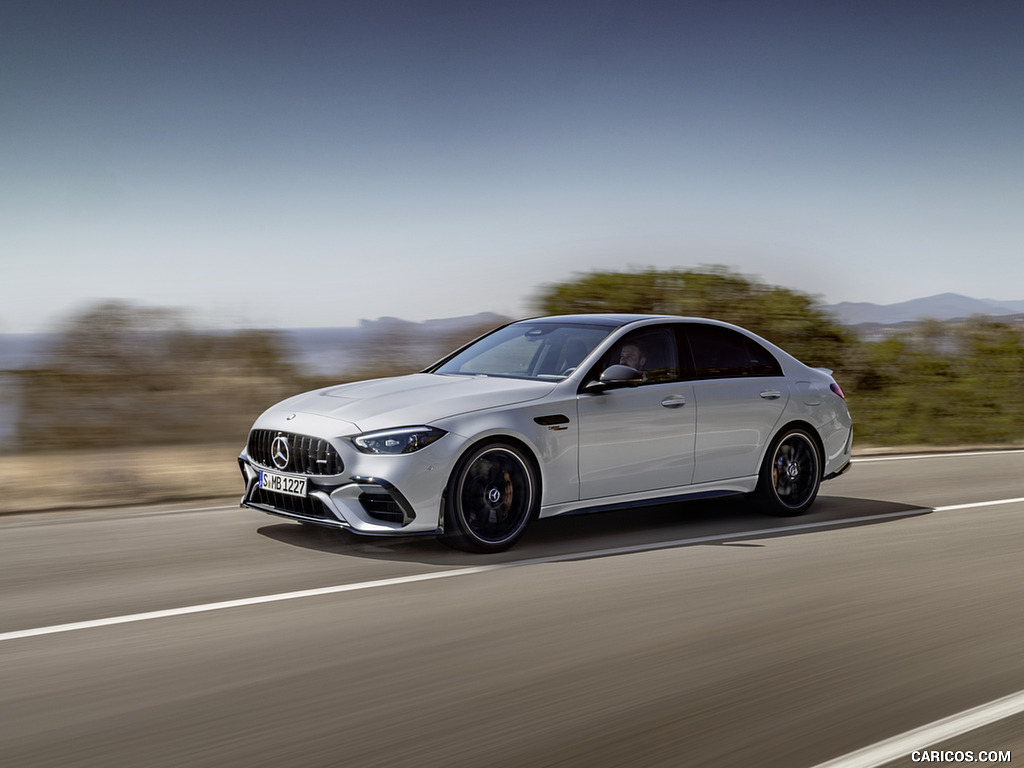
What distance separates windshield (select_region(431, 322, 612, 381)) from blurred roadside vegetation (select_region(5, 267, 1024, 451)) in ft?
16.8

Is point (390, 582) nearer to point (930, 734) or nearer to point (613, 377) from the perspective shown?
point (613, 377)


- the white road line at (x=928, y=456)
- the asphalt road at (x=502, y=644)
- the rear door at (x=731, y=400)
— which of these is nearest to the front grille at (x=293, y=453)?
the asphalt road at (x=502, y=644)

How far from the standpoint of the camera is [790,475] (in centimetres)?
895

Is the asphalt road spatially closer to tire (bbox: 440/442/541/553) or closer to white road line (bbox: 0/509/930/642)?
white road line (bbox: 0/509/930/642)

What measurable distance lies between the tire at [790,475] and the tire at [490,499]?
2.38m

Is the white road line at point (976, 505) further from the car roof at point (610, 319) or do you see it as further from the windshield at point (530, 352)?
the windshield at point (530, 352)

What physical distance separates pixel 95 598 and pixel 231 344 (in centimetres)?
732

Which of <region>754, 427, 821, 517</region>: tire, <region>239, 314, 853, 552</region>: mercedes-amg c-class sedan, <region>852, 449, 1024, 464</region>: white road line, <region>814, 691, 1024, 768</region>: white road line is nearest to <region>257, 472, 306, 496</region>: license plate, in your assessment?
<region>239, 314, 853, 552</region>: mercedes-amg c-class sedan

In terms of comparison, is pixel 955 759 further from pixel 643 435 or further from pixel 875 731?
pixel 643 435

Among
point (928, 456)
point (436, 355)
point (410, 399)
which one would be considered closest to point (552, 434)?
point (410, 399)

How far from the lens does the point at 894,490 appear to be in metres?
10.7

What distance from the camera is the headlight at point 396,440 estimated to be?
6742 mm

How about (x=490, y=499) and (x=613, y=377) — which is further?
(x=613, y=377)

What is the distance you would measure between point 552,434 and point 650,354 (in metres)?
1.31
